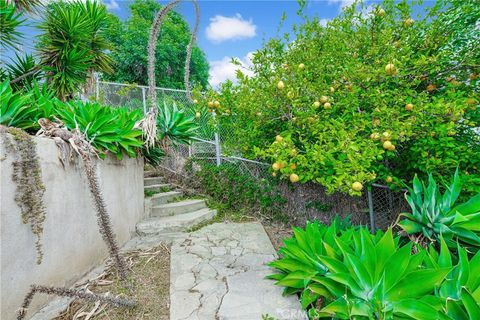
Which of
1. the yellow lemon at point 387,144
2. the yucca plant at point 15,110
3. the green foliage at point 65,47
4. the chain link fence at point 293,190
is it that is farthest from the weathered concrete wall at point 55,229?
the yellow lemon at point 387,144

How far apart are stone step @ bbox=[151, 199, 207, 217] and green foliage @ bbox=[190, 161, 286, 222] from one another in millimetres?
493

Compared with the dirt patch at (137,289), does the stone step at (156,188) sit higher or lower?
higher

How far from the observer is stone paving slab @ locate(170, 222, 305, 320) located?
6.18ft

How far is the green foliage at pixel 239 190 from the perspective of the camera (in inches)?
170

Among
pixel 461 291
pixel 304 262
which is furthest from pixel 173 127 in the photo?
pixel 461 291

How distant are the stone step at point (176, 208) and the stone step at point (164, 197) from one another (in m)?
0.12

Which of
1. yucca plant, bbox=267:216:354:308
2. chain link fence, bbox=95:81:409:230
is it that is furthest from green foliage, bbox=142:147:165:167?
yucca plant, bbox=267:216:354:308

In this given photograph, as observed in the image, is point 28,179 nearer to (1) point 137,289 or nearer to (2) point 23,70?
(1) point 137,289

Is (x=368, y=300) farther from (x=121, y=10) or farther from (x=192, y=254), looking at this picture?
(x=121, y=10)

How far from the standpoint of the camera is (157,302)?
215 cm

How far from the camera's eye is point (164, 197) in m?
4.55

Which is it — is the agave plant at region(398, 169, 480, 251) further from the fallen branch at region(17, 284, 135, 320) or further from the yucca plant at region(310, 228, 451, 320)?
the fallen branch at region(17, 284, 135, 320)

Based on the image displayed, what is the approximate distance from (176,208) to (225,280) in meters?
2.14

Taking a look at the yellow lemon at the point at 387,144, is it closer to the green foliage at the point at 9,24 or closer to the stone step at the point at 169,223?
the stone step at the point at 169,223
